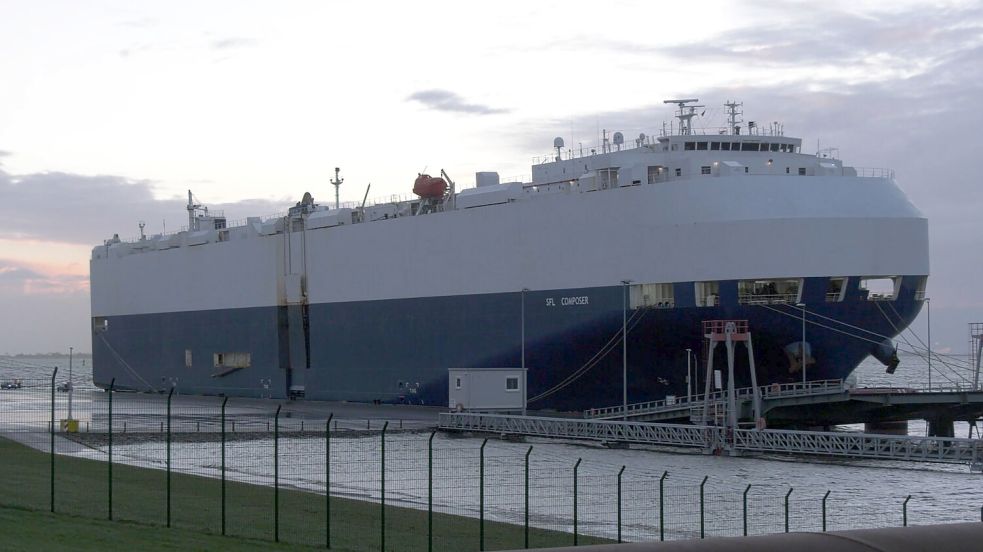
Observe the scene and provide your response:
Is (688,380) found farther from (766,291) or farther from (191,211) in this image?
(191,211)

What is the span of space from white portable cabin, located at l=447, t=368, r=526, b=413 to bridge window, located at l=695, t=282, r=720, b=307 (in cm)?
794

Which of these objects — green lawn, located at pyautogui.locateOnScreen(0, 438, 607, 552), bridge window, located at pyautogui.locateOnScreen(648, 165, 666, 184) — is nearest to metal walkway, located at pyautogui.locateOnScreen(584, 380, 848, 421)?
bridge window, located at pyautogui.locateOnScreen(648, 165, 666, 184)

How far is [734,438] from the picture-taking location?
4378cm

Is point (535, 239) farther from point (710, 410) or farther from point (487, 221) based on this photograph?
point (710, 410)

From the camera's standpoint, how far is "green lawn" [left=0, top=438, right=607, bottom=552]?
20375 millimetres

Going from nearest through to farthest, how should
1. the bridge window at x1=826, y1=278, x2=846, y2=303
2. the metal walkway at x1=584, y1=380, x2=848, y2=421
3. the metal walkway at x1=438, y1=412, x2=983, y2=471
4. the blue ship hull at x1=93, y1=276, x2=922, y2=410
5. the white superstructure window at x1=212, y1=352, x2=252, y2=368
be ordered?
the metal walkway at x1=438, y1=412, x2=983, y2=471, the metal walkway at x1=584, y1=380, x2=848, y2=421, the bridge window at x1=826, y1=278, x2=846, y2=303, the blue ship hull at x1=93, y1=276, x2=922, y2=410, the white superstructure window at x1=212, y1=352, x2=252, y2=368

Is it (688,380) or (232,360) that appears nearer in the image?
(688,380)

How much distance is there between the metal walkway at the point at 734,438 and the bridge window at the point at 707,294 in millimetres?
6656

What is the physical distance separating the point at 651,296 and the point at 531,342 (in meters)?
7.02

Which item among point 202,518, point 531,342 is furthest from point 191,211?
point 202,518

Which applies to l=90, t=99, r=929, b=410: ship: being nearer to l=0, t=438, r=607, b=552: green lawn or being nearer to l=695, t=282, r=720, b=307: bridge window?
l=695, t=282, r=720, b=307: bridge window

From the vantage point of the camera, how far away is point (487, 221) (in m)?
61.1

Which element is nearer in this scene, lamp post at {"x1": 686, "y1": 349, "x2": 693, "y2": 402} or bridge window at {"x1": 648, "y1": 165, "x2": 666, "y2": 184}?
lamp post at {"x1": 686, "y1": 349, "x2": 693, "y2": 402}

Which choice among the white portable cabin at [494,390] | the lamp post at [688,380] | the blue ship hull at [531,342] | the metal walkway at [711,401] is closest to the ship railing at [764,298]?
the blue ship hull at [531,342]
